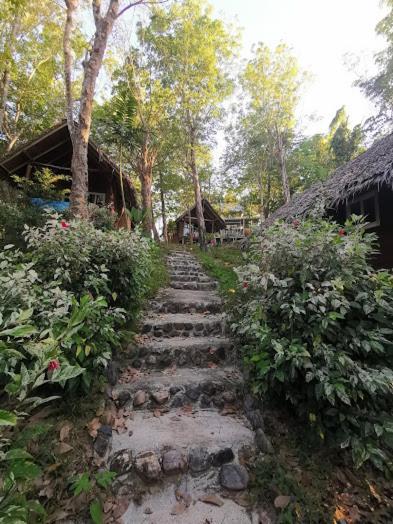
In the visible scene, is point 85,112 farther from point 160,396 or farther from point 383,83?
point 383,83

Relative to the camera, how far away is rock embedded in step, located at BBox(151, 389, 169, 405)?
2527mm

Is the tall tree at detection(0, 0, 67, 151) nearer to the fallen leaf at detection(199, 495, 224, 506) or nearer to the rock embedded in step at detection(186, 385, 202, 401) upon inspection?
the rock embedded in step at detection(186, 385, 202, 401)

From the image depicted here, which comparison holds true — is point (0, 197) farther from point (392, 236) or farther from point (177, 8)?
point (177, 8)

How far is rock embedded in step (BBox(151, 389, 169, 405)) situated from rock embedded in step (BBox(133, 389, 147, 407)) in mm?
93

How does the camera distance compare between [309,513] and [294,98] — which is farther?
[294,98]

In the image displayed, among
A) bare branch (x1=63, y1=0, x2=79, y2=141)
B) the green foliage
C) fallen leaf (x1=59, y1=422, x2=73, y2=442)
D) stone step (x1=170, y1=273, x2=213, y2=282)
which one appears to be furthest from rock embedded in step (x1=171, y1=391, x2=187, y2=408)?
bare branch (x1=63, y1=0, x2=79, y2=141)

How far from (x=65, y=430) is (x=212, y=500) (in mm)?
1220

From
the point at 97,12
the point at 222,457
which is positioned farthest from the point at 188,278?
the point at 97,12

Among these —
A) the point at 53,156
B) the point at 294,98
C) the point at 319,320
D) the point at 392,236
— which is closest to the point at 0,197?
the point at 53,156

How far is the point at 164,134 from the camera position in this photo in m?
14.3

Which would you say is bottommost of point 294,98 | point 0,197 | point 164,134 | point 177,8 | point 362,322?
point 362,322

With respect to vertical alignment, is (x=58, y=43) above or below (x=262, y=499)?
above

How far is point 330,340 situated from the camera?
6.85 ft

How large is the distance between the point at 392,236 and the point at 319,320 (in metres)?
5.41
